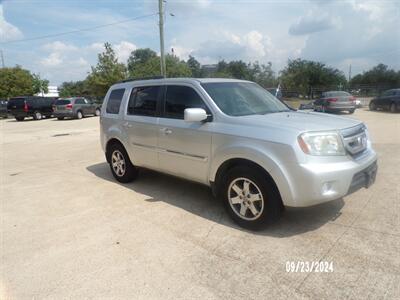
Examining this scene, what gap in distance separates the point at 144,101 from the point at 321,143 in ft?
9.80

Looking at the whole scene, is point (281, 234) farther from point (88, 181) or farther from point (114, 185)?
point (88, 181)

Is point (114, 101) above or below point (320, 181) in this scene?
above

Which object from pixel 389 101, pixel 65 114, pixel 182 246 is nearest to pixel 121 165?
pixel 182 246

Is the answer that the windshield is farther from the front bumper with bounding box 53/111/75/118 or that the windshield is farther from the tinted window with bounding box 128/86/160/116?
the front bumper with bounding box 53/111/75/118

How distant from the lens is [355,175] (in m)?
3.40

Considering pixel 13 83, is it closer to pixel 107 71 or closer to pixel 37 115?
pixel 107 71

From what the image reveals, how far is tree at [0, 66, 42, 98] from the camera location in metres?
40.6

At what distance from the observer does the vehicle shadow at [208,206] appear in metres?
3.75

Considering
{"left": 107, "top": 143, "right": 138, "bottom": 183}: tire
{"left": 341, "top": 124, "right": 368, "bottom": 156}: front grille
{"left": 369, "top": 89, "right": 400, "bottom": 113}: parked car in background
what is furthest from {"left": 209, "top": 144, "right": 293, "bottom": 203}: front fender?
{"left": 369, "top": 89, "right": 400, "bottom": 113}: parked car in background

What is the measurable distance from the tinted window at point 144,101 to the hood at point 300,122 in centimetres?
172

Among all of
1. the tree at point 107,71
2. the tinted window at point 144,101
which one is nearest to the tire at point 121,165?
the tinted window at point 144,101

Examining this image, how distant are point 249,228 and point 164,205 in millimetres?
1463

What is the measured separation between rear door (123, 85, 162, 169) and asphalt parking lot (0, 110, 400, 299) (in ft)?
2.04

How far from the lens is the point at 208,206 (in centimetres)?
454
